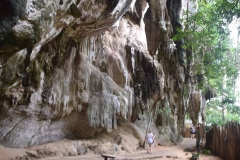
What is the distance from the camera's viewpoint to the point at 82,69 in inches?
502

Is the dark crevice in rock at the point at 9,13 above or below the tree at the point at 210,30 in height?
below

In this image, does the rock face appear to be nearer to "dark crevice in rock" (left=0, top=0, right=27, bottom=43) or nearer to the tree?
"dark crevice in rock" (left=0, top=0, right=27, bottom=43)

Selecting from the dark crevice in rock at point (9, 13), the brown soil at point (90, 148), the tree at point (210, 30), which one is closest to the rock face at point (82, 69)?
the dark crevice in rock at point (9, 13)

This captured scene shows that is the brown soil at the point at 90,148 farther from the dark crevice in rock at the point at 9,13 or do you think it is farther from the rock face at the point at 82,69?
the dark crevice in rock at the point at 9,13

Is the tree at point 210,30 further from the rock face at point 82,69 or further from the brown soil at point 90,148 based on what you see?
the brown soil at point 90,148

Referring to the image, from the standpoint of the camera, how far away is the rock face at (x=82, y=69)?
6.13 m

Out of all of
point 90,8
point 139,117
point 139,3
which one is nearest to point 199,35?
point 90,8

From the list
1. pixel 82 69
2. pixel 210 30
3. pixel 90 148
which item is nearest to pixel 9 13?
pixel 82 69

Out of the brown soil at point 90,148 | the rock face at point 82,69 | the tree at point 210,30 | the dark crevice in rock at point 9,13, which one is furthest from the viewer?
the brown soil at point 90,148

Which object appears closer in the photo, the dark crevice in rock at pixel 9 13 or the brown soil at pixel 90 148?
the dark crevice in rock at pixel 9 13

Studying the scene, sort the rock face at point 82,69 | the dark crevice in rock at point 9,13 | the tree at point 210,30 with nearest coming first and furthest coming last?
the dark crevice in rock at point 9,13 < the rock face at point 82,69 < the tree at point 210,30

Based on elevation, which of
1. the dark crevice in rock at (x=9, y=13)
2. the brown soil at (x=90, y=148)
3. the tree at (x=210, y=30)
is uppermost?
the tree at (x=210, y=30)

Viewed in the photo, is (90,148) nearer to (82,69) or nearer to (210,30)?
(82,69)

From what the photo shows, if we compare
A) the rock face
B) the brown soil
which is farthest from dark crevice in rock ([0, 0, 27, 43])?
the brown soil
